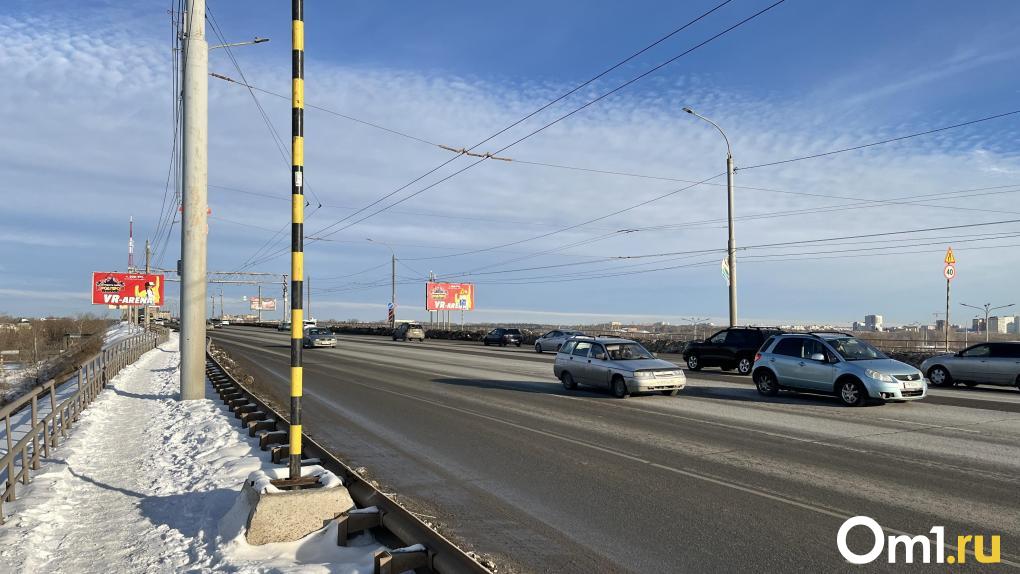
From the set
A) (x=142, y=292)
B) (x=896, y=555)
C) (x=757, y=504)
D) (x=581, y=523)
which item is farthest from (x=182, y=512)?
(x=142, y=292)

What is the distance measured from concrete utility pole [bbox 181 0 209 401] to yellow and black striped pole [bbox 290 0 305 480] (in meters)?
10.5

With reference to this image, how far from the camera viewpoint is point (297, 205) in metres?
7.10

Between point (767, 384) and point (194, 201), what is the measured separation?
1445cm

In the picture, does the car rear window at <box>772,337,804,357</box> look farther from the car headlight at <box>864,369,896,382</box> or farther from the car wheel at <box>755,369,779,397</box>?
the car headlight at <box>864,369,896,382</box>

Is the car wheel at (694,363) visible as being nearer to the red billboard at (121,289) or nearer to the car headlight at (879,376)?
the car headlight at (879,376)

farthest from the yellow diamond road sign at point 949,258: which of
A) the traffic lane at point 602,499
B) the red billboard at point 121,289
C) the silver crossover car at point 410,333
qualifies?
the red billboard at point 121,289

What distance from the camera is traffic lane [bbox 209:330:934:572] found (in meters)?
5.65

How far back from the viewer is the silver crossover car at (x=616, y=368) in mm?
16750

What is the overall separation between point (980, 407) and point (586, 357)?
8.85m

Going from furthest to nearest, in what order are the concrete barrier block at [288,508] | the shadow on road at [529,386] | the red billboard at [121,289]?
1. the red billboard at [121,289]
2. the shadow on road at [529,386]
3. the concrete barrier block at [288,508]

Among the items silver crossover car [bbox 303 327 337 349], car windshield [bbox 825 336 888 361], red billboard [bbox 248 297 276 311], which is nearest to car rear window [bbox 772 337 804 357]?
car windshield [bbox 825 336 888 361]

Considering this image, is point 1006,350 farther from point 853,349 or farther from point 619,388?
point 619,388

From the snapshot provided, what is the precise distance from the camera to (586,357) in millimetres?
18547

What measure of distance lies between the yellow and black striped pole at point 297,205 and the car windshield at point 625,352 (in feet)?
38.9
